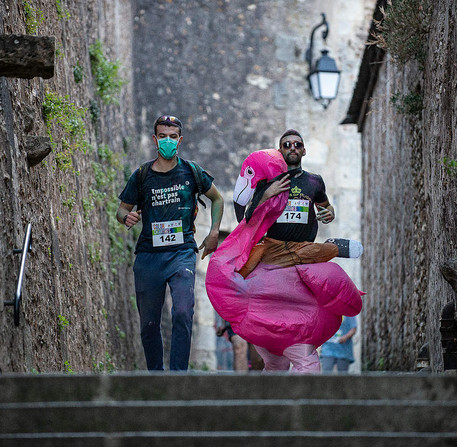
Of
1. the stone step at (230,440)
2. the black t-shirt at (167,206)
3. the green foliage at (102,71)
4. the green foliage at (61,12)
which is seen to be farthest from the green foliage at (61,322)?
the green foliage at (102,71)

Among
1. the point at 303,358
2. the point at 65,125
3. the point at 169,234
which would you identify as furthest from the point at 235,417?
the point at 65,125

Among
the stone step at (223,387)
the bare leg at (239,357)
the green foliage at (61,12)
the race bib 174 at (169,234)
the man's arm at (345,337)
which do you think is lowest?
the bare leg at (239,357)

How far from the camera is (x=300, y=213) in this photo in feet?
22.6

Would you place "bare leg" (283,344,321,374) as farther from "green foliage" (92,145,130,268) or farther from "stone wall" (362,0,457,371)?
"green foliage" (92,145,130,268)

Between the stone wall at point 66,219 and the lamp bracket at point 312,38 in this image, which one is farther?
the lamp bracket at point 312,38

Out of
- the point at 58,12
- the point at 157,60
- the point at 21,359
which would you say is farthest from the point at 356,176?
the point at 21,359

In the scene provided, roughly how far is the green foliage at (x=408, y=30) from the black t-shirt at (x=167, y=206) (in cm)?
222

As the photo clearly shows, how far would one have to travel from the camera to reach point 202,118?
1639cm

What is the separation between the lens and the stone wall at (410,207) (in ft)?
22.8

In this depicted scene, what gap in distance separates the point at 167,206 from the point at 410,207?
9.98 feet

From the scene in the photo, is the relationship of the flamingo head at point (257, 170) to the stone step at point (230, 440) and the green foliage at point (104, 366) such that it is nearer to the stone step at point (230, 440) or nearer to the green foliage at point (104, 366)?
the green foliage at point (104, 366)

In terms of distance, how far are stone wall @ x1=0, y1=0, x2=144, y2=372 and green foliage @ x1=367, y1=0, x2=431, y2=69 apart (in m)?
2.72

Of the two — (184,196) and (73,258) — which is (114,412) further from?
(73,258)

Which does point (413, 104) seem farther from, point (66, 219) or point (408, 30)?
point (66, 219)
